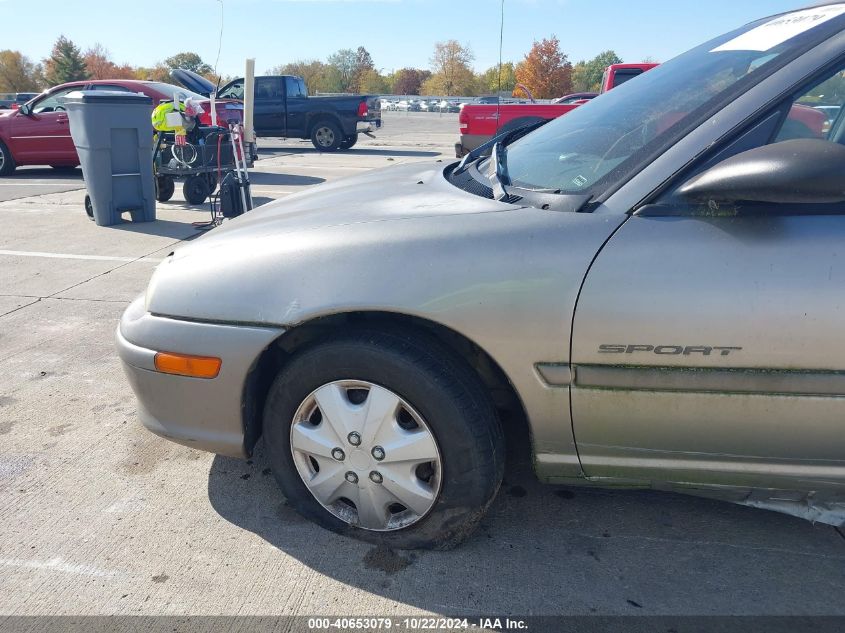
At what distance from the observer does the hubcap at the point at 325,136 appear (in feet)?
53.6

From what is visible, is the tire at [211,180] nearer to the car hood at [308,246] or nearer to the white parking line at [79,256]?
the white parking line at [79,256]

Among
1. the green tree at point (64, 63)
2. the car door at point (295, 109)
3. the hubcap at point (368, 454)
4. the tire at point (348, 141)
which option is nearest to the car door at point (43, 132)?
the car door at point (295, 109)

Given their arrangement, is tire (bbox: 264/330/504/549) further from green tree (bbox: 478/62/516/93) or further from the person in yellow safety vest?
the person in yellow safety vest

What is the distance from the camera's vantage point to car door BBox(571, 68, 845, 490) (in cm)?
172

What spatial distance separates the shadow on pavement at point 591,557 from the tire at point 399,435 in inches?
4.8

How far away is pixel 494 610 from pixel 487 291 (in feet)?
3.11

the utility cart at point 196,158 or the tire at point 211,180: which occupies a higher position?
the utility cart at point 196,158

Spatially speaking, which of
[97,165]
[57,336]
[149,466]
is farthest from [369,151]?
[149,466]

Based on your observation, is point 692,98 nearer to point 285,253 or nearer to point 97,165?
point 285,253

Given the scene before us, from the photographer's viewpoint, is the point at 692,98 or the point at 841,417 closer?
the point at 841,417

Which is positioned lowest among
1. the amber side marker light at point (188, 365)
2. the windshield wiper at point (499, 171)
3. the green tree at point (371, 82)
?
the amber side marker light at point (188, 365)

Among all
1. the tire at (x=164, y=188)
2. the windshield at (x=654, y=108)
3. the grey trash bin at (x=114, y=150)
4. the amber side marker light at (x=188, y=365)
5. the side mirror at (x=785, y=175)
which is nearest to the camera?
the side mirror at (x=785, y=175)

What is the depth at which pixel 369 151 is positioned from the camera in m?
16.5

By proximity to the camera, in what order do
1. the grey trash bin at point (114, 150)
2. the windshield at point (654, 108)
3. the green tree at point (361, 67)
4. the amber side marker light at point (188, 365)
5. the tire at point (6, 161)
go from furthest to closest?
the green tree at point (361, 67), the tire at point (6, 161), the grey trash bin at point (114, 150), the amber side marker light at point (188, 365), the windshield at point (654, 108)
